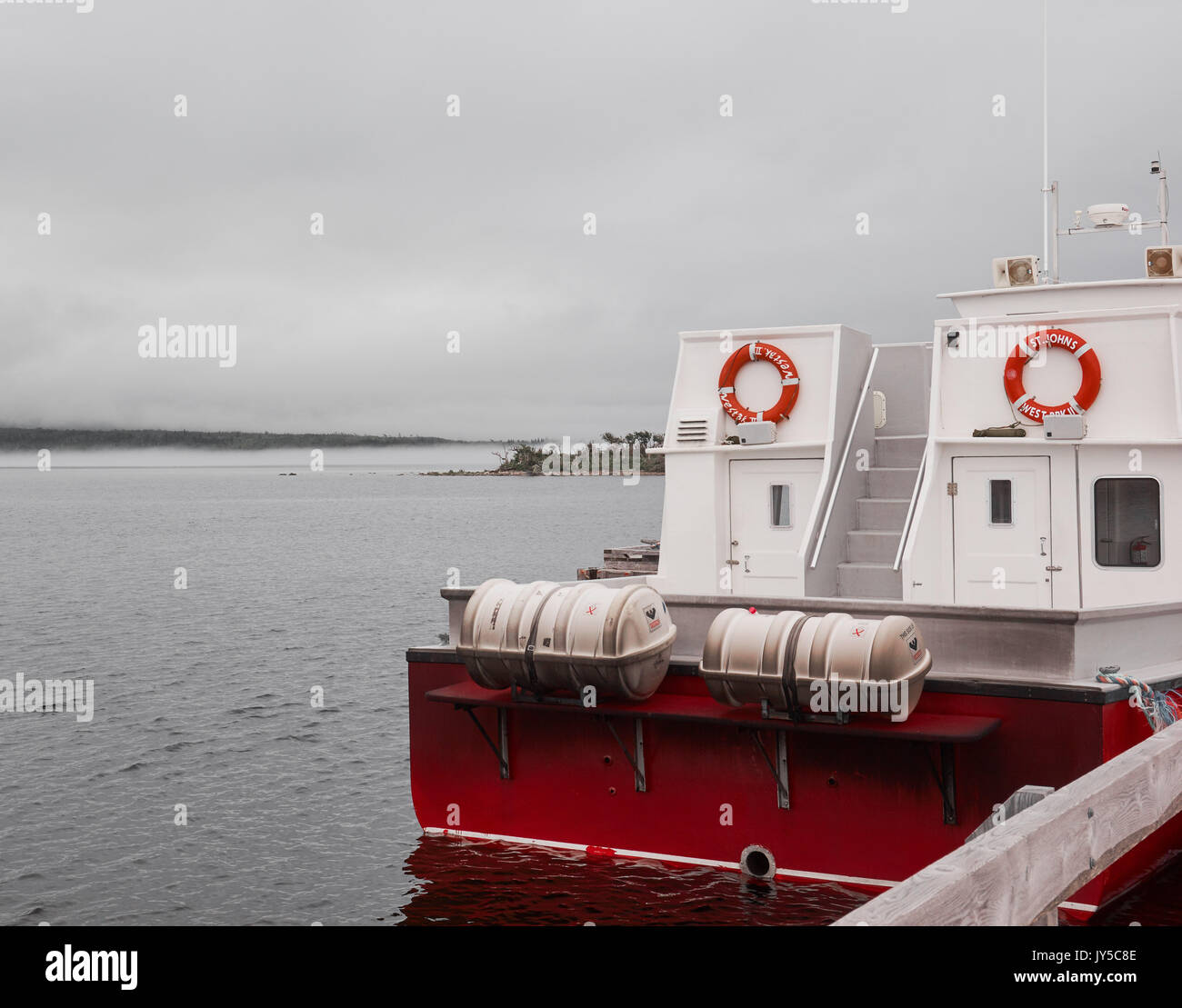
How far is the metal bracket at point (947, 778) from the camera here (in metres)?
9.04

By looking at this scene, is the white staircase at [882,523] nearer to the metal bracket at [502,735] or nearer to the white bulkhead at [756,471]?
the white bulkhead at [756,471]

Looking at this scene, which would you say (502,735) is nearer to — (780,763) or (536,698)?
(536,698)

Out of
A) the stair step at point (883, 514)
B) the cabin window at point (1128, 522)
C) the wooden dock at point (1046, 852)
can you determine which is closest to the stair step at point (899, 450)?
the stair step at point (883, 514)

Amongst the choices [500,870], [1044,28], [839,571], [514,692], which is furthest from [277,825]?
[1044,28]

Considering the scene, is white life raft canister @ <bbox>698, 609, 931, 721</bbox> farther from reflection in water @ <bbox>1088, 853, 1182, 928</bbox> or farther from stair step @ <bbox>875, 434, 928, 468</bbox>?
stair step @ <bbox>875, 434, 928, 468</bbox>

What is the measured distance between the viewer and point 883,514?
13.2m

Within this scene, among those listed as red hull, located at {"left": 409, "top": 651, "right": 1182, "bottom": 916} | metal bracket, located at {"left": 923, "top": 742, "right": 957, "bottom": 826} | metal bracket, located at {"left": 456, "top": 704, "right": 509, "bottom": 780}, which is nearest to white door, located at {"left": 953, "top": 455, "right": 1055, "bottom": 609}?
red hull, located at {"left": 409, "top": 651, "right": 1182, "bottom": 916}

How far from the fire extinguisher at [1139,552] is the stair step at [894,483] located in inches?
103

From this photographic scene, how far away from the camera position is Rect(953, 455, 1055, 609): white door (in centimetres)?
1177

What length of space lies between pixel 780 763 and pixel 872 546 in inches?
159

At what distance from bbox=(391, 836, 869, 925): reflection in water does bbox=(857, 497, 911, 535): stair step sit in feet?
15.7
